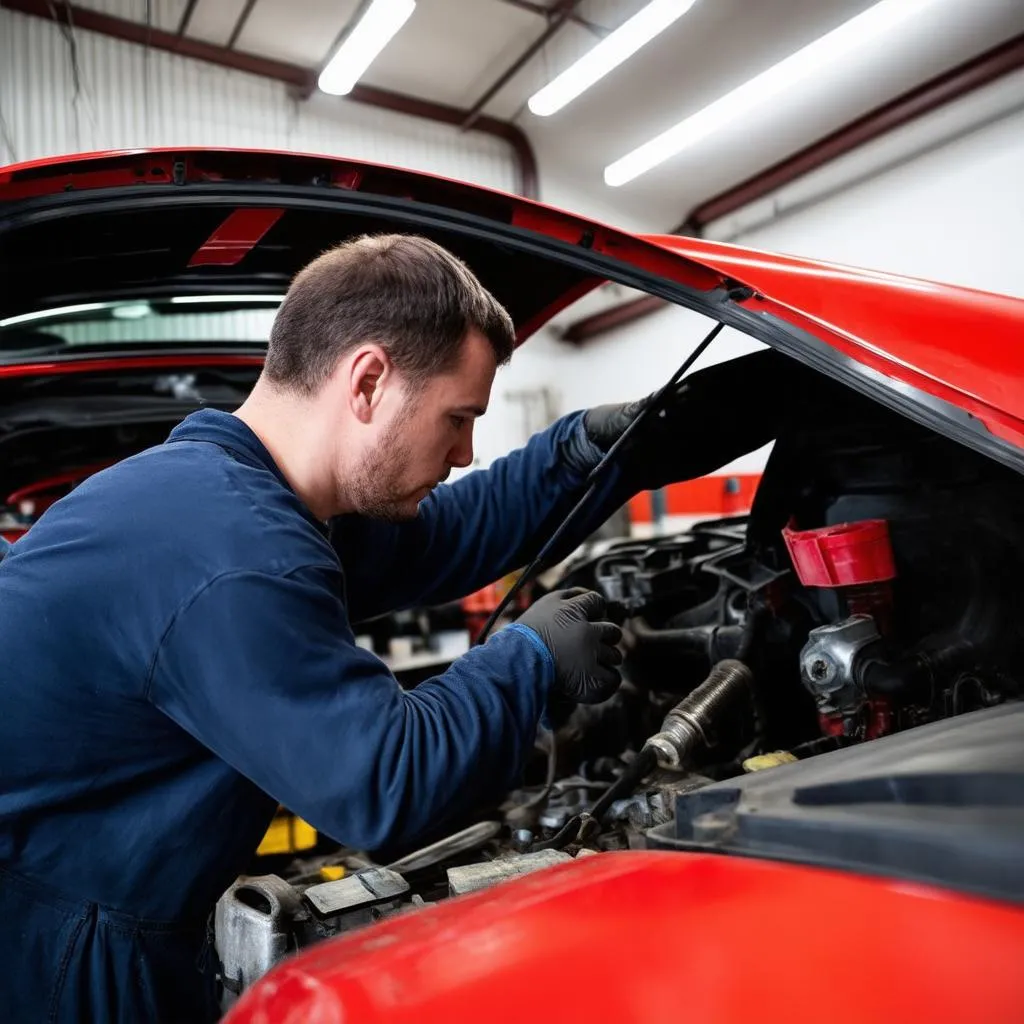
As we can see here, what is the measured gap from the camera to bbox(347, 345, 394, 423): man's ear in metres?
1.17

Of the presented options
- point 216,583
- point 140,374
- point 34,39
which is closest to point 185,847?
point 216,583

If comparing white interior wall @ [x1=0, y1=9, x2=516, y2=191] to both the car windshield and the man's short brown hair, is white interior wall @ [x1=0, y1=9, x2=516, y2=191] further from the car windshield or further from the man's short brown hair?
the man's short brown hair

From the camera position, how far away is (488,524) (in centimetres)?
175

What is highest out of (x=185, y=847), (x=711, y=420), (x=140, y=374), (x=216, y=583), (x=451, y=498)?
(x=140, y=374)

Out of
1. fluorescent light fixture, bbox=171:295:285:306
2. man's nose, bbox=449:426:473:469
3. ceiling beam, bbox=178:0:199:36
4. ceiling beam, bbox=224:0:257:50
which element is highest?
ceiling beam, bbox=224:0:257:50

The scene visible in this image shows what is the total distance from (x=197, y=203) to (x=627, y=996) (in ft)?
3.72

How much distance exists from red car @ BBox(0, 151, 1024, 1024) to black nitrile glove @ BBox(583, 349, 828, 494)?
10 mm

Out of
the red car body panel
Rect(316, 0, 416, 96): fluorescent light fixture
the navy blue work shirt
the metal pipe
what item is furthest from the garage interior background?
the navy blue work shirt

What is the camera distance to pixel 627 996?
0.54m

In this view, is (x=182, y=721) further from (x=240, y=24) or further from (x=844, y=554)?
(x=240, y=24)

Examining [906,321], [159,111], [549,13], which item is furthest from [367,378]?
[159,111]

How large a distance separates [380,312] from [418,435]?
19 centimetres

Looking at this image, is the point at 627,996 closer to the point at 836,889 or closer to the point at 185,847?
the point at 836,889

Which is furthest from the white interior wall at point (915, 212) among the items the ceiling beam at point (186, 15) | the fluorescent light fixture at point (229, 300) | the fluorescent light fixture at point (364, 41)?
the fluorescent light fixture at point (229, 300)
